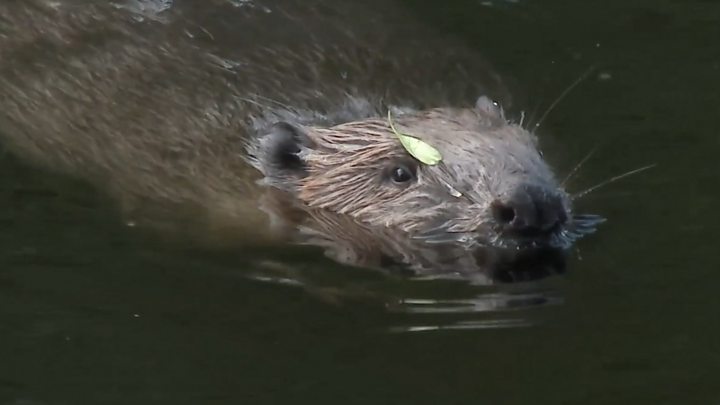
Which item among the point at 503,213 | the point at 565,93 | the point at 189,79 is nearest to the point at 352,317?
the point at 503,213

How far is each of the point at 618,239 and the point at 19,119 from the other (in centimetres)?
231

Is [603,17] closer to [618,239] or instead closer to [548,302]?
[618,239]

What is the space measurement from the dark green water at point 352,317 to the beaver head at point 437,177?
9.9 inches

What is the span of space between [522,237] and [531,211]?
0.12 meters

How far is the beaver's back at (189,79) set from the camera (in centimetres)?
545

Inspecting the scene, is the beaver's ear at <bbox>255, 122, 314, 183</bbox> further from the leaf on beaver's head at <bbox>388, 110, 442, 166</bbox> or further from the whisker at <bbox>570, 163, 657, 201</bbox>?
the whisker at <bbox>570, 163, 657, 201</bbox>

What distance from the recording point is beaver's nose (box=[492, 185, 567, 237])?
15.1 feet

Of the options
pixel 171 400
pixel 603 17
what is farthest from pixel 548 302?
pixel 603 17

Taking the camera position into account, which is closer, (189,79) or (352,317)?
(352,317)

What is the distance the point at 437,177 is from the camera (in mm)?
4965

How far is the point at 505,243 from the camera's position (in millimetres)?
4750

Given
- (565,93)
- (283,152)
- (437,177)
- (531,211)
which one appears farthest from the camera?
(565,93)

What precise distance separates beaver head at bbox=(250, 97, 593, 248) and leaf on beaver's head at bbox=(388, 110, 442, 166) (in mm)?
19

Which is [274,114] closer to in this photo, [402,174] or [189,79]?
[189,79]
